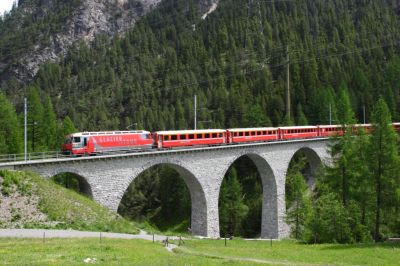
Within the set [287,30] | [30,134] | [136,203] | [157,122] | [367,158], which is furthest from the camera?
[287,30]

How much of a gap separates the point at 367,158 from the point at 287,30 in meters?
109

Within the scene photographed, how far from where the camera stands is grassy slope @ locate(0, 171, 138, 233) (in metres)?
27.1

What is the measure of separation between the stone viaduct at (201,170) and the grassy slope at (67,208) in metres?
1.10

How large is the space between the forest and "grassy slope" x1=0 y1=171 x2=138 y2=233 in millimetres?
16624

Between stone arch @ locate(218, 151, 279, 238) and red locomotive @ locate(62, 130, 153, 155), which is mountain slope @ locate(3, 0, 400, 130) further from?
red locomotive @ locate(62, 130, 153, 155)

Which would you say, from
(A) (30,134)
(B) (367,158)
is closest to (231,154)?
(B) (367,158)

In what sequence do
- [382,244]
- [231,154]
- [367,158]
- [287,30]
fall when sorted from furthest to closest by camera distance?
[287,30] → [231,154] → [367,158] → [382,244]

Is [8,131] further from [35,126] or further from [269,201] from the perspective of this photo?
[269,201]

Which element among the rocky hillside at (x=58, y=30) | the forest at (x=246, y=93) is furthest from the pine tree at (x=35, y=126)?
the rocky hillside at (x=58, y=30)

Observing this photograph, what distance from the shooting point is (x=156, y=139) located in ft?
128

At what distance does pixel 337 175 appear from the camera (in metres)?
39.0

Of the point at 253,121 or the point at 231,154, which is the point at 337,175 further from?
the point at 253,121

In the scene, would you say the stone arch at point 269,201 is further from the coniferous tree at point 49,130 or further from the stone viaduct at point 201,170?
the coniferous tree at point 49,130

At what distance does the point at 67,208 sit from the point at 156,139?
12664 mm
